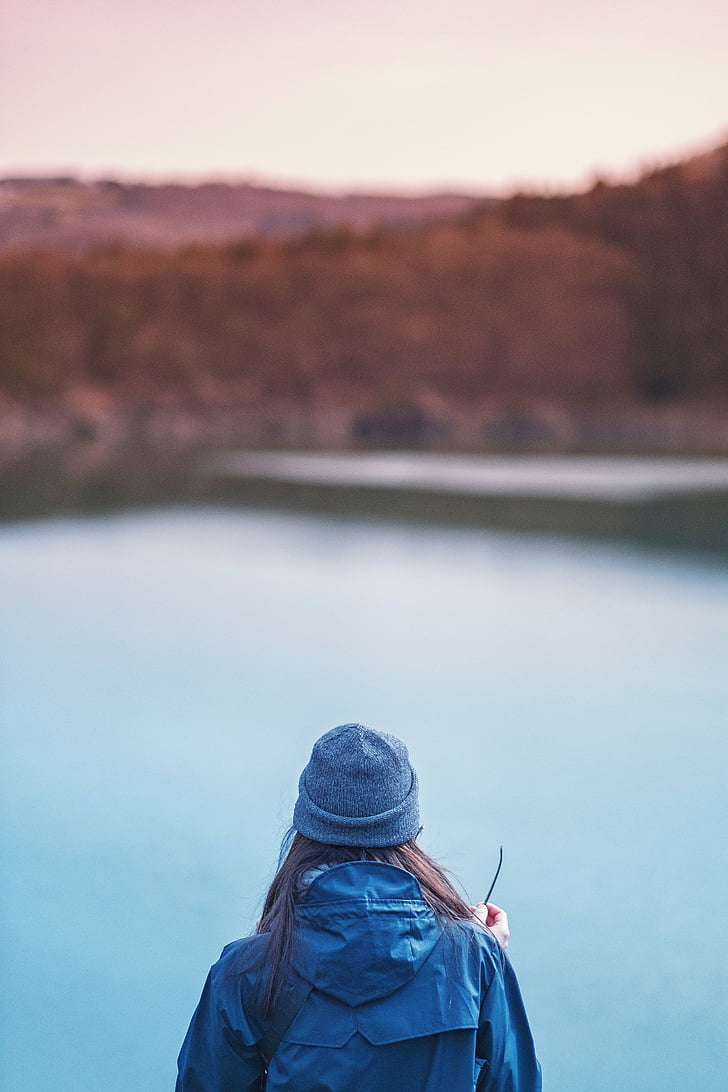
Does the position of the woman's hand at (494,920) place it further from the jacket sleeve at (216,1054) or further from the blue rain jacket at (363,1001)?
the jacket sleeve at (216,1054)

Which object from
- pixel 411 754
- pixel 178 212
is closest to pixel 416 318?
pixel 178 212

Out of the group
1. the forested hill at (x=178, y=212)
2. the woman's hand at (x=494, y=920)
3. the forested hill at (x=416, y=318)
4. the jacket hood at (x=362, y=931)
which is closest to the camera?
the jacket hood at (x=362, y=931)

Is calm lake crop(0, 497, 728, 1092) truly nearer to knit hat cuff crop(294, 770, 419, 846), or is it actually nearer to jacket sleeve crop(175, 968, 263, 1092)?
jacket sleeve crop(175, 968, 263, 1092)

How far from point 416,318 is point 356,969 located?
2694 centimetres

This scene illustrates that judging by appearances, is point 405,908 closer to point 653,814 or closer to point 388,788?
point 388,788

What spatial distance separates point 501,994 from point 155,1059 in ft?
3.53

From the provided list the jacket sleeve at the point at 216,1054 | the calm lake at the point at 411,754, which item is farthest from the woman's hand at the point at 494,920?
the calm lake at the point at 411,754

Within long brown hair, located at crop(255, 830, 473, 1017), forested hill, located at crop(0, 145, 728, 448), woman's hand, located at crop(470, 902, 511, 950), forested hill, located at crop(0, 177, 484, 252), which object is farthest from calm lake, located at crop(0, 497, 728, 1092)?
forested hill, located at crop(0, 145, 728, 448)

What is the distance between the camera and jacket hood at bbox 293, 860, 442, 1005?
0.77 meters

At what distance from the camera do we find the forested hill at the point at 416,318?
73.0ft

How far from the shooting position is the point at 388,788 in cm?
81

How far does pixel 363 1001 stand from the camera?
779mm

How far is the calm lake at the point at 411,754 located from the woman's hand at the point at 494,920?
2.97ft

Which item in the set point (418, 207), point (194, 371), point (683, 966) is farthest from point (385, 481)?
point (418, 207)
